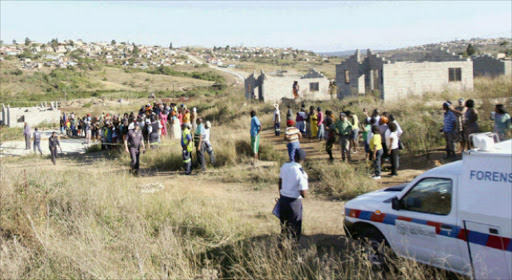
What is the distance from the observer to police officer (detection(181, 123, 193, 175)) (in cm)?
1217

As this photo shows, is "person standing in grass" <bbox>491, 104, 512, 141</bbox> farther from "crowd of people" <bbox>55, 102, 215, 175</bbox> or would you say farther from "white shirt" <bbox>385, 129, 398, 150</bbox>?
"crowd of people" <bbox>55, 102, 215, 175</bbox>

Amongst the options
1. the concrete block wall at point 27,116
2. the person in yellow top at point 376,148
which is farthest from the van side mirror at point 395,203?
the concrete block wall at point 27,116

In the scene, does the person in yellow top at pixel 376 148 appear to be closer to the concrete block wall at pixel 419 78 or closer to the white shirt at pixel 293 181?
the white shirt at pixel 293 181

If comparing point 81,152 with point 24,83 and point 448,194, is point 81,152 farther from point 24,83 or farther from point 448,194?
point 24,83

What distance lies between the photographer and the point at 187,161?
41.9 feet

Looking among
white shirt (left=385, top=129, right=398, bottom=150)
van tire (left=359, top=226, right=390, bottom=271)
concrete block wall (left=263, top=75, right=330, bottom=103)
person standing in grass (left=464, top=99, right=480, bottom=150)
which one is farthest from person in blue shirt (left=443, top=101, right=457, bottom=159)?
concrete block wall (left=263, top=75, right=330, bottom=103)

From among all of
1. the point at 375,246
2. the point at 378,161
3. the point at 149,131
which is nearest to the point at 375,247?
the point at 375,246

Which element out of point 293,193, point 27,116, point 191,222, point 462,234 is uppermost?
point 27,116

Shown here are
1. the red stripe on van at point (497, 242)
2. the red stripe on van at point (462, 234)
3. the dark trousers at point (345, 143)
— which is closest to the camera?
the red stripe on van at point (497, 242)

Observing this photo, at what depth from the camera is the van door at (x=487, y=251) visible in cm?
433

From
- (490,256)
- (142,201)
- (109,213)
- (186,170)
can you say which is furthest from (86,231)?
(186,170)

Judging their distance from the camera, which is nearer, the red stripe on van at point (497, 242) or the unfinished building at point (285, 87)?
the red stripe on van at point (497, 242)

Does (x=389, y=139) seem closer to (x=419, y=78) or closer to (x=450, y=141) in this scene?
(x=450, y=141)

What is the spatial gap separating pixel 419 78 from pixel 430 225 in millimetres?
19959
